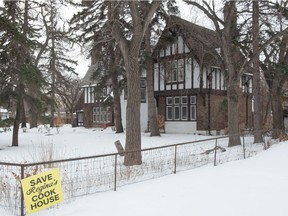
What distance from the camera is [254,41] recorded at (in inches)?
856

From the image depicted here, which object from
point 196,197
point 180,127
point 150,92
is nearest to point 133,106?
point 196,197

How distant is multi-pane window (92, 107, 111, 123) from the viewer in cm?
4559

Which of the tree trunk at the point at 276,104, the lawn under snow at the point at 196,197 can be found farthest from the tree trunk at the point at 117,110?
the lawn under snow at the point at 196,197

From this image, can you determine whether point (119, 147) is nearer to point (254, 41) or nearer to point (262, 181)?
point (262, 181)

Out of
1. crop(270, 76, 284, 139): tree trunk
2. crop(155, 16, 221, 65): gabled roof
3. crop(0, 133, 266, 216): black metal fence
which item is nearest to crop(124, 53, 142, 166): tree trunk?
crop(0, 133, 266, 216): black metal fence

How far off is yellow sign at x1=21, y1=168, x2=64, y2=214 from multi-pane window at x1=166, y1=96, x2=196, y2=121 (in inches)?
1105

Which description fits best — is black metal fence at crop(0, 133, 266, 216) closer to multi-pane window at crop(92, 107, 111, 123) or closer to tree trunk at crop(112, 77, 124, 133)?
tree trunk at crop(112, 77, 124, 133)

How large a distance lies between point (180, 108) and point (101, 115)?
13.6 meters

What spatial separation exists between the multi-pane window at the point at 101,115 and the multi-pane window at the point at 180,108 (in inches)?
414

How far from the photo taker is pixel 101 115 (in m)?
46.4

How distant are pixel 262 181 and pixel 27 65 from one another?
1582cm

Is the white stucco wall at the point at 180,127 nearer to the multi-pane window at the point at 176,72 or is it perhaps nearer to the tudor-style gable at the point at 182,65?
the tudor-style gable at the point at 182,65

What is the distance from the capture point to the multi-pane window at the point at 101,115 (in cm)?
4559

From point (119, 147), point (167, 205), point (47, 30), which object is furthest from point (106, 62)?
point (167, 205)
